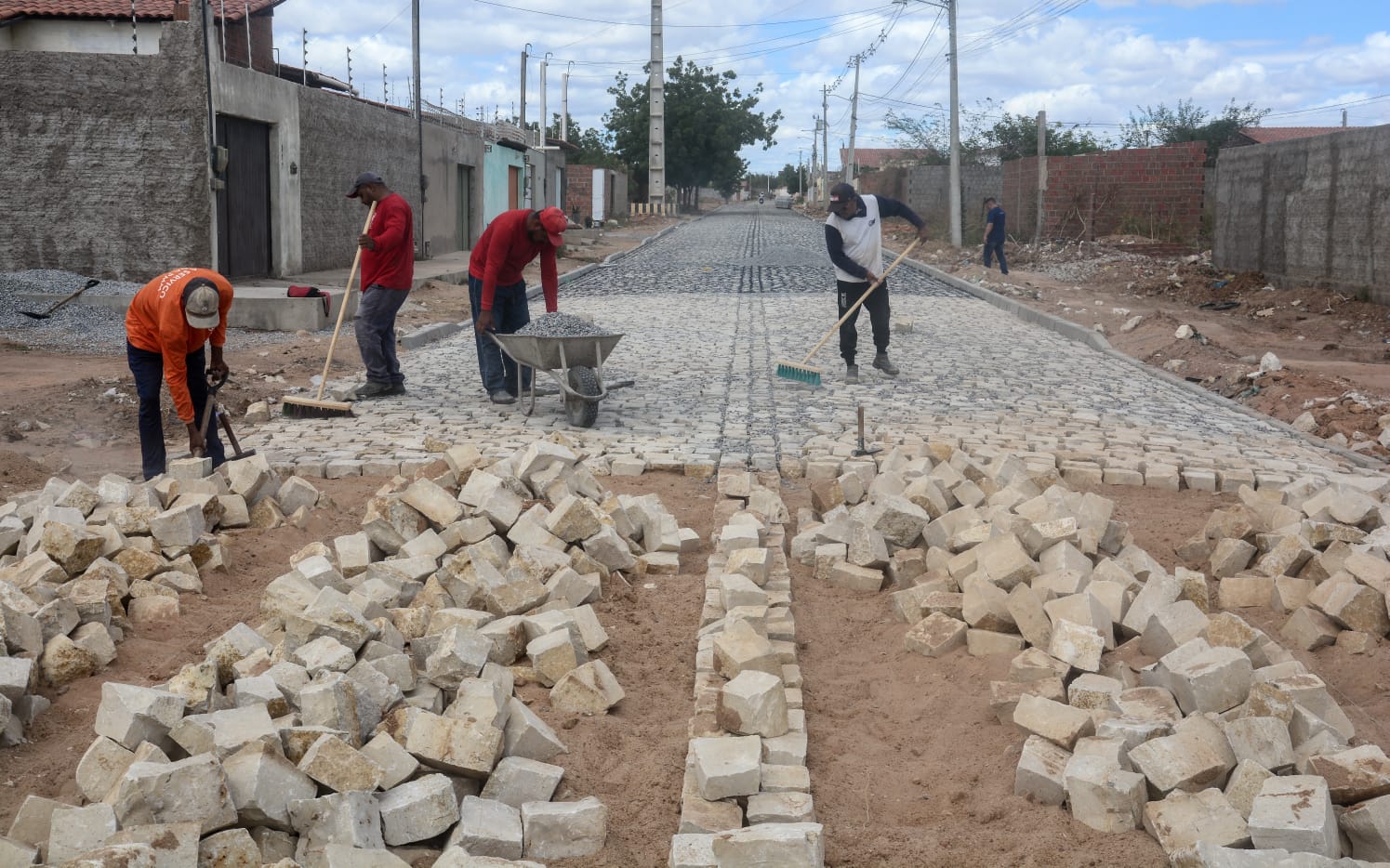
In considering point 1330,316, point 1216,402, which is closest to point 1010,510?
point 1216,402

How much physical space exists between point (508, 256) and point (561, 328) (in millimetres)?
858

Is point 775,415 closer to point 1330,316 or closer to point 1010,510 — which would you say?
point 1010,510

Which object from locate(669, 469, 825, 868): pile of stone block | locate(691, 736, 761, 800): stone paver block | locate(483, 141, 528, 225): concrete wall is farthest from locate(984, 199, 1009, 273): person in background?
locate(691, 736, 761, 800): stone paver block

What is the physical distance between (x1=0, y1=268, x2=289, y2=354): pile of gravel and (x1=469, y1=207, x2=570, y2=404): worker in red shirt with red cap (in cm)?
440

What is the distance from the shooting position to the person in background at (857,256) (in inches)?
390

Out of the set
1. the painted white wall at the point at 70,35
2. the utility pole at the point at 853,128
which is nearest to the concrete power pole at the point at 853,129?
the utility pole at the point at 853,128

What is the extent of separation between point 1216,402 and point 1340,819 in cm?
725

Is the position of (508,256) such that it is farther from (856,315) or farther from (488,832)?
(488,832)

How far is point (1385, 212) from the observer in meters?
14.4

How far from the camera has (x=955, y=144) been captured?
2784 centimetres

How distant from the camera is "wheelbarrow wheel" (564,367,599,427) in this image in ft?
25.9

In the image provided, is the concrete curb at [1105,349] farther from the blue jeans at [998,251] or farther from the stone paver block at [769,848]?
the stone paver block at [769,848]

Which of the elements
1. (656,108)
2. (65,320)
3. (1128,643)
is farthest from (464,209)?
(1128,643)

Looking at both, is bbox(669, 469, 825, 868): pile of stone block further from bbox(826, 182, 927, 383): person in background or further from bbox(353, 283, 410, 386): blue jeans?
bbox(826, 182, 927, 383): person in background
